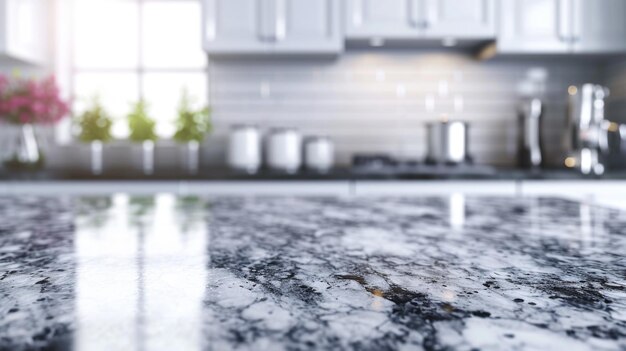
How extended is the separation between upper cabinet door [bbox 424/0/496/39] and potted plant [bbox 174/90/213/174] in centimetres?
125

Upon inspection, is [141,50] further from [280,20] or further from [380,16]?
[380,16]

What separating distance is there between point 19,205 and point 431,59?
2356 millimetres

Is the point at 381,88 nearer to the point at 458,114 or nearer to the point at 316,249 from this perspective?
the point at 458,114

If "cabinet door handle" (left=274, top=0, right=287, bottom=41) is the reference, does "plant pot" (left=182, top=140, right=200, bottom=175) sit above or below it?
below

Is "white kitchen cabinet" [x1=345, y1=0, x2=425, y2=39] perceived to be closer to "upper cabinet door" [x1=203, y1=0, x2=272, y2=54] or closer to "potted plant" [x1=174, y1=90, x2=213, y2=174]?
"upper cabinet door" [x1=203, y1=0, x2=272, y2=54]

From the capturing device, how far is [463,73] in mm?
2812

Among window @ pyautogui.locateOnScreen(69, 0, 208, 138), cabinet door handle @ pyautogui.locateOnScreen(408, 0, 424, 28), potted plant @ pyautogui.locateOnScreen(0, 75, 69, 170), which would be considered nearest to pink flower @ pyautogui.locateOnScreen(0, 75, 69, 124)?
potted plant @ pyautogui.locateOnScreen(0, 75, 69, 170)

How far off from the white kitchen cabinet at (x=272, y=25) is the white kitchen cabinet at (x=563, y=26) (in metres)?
0.89

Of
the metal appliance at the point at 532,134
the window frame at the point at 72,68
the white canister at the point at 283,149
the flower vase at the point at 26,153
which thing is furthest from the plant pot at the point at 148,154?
the metal appliance at the point at 532,134

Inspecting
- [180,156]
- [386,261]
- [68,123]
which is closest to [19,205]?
[386,261]

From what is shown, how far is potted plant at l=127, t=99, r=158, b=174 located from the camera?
257 centimetres

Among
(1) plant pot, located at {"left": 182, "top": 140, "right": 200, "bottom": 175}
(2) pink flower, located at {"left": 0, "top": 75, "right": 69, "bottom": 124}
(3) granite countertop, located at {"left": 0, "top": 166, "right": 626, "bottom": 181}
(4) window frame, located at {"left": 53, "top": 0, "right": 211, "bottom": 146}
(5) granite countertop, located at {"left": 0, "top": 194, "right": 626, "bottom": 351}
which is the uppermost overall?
(4) window frame, located at {"left": 53, "top": 0, "right": 211, "bottom": 146}

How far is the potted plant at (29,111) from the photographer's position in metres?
2.36

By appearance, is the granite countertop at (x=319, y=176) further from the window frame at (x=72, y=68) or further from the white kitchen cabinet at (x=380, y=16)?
the white kitchen cabinet at (x=380, y=16)
